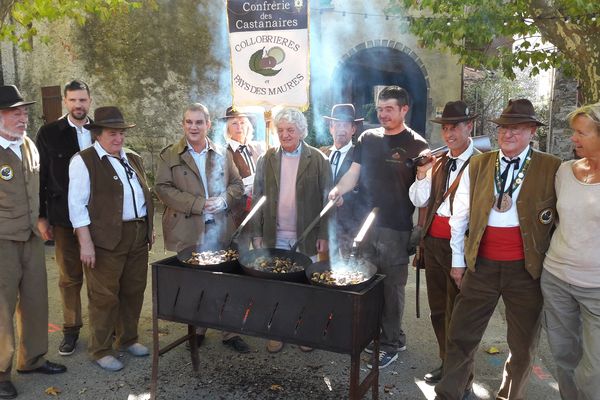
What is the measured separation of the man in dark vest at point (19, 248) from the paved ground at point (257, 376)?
10.3 inches

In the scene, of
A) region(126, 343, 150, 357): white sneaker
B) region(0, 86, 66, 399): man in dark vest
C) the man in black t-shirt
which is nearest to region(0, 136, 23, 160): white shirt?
region(0, 86, 66, 399): man in dark vest

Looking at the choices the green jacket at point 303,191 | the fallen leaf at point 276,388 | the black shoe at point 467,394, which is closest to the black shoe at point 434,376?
the black shoe at point 467,394

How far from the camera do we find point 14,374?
395cm

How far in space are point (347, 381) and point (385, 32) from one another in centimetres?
853

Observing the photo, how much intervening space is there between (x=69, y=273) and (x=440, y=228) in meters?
3.17

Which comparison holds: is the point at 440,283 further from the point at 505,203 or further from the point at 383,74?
the point at 383,74

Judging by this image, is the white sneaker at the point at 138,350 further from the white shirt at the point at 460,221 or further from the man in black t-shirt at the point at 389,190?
the white shirt at the point at 460,221

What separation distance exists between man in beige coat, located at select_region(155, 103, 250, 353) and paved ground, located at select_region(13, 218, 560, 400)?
0.35 meters

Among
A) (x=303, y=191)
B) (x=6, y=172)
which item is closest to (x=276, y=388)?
(x=303, y=191)

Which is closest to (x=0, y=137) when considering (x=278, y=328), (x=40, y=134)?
(x=40, y=134)

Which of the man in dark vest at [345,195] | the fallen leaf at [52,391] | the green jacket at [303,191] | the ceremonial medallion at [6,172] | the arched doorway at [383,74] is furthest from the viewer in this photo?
the arched doorway at [383,74]

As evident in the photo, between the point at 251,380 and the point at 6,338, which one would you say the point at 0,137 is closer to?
the point at 6,338

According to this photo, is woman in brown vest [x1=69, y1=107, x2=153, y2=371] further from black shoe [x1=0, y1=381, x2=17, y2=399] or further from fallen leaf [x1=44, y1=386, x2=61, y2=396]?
black shoe [x1=0, y1=381, x2=17, y2=399]

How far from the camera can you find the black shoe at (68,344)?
4309 millimetres
